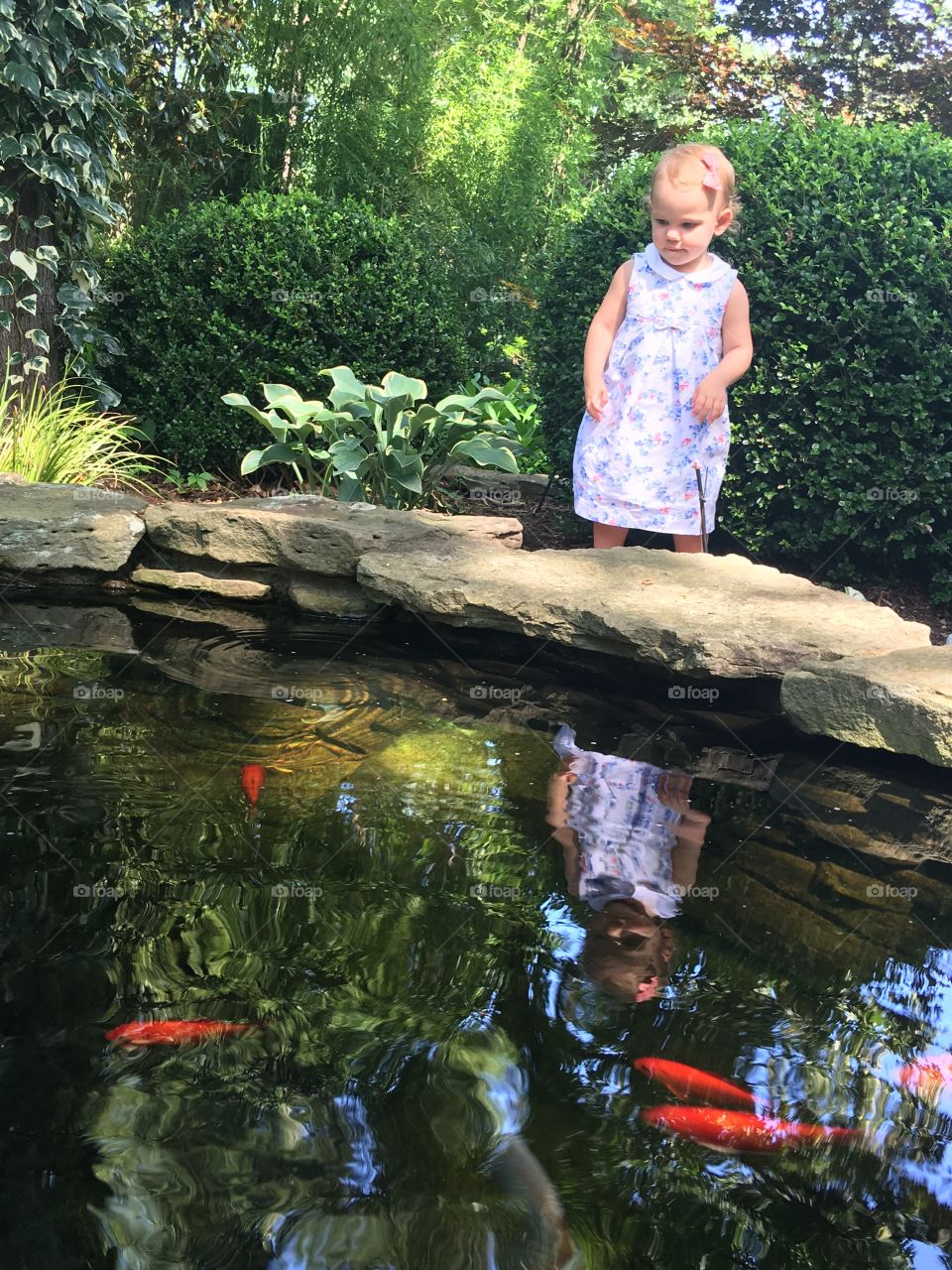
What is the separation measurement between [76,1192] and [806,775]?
7.14ft

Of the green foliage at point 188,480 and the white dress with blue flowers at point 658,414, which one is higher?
the white dress with blue flowers at point 658,414

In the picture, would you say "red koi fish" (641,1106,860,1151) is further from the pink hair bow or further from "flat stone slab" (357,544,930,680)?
the pink hair bow

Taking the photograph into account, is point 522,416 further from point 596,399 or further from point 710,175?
point 710,175

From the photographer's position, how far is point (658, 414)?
14.8 feet

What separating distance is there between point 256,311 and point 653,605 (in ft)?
12.9

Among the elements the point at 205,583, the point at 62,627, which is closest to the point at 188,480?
the point at 205,583

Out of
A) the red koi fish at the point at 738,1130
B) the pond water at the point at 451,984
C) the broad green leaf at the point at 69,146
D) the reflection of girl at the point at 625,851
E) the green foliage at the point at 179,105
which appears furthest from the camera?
the green foliage at the point at 179,105

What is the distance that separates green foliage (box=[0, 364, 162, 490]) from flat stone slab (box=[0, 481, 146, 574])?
35.1 inches

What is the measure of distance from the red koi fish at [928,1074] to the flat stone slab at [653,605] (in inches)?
65.4

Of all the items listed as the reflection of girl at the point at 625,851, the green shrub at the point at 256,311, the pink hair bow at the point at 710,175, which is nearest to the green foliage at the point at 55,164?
the green shrub at the point at 256,311

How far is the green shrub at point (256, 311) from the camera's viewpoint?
6.45m

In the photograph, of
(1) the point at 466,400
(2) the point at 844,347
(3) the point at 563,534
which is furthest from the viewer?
(3) the point at 563,534

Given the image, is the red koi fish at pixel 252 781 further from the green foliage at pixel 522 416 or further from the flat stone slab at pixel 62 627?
the green foliage at pixel 522 416

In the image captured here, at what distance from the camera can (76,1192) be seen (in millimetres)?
1345
